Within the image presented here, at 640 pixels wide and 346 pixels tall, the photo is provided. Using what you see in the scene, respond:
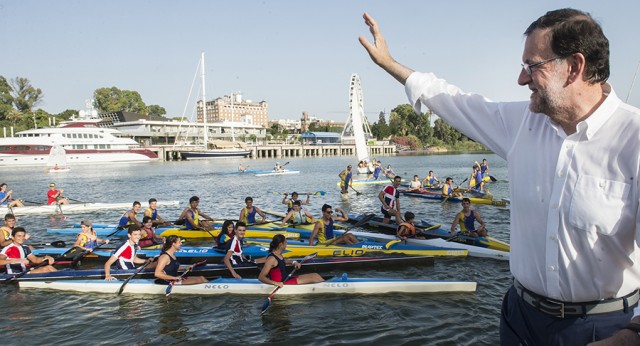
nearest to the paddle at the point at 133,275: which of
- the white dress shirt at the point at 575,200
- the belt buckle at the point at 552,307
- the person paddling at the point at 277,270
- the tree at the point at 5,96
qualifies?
the person paddling at the point at 277,270

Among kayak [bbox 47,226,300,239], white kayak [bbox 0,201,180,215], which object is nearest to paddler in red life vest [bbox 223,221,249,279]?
kayak [bbox 47,226,300,239]

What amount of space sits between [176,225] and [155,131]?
95.4 metres

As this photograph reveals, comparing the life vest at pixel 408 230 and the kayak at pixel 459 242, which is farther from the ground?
the life vest at pixel 408 230

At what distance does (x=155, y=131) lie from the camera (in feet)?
350

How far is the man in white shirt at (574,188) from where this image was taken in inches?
76.0

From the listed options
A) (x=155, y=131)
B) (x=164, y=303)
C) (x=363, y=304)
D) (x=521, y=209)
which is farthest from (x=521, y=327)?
(x=155, y=131)

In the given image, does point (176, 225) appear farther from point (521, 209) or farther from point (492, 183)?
point (492, 183)

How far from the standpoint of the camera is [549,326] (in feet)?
7.44

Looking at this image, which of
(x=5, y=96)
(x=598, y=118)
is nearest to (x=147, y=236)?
(x=598, y=118)

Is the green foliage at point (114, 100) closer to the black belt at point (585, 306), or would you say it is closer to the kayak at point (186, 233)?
the kayak at point (186, 233)

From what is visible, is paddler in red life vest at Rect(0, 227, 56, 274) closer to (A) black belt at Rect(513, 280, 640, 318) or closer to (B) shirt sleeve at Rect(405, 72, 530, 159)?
(B) shirt sleeve at Rect(405, 72, 530, 159)

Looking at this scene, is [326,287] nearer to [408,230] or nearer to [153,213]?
[408,230]

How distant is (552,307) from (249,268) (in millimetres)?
10911

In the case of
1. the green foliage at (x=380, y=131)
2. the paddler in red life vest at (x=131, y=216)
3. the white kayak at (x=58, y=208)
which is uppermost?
the green foliage at (x=380, y=131)
